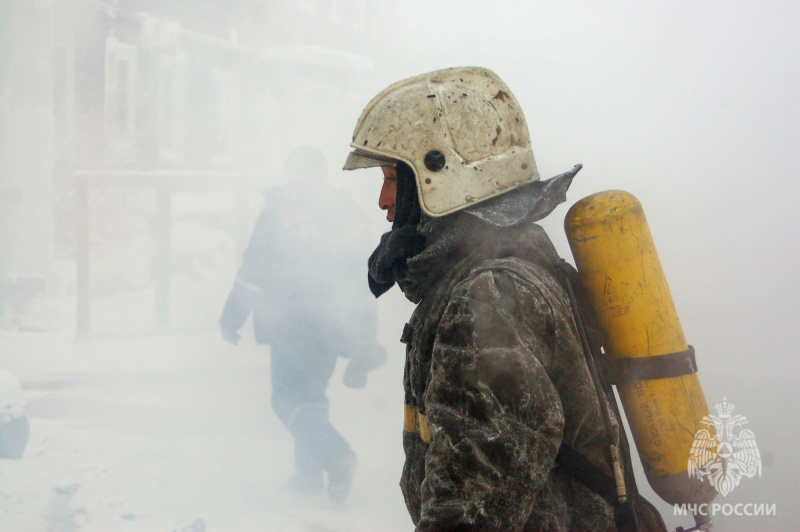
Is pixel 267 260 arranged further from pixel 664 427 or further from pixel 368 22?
pixel 664 427

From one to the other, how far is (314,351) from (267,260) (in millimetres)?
554

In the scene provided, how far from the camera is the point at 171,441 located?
3.37 meters

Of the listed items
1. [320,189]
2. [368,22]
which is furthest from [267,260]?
[368,22]

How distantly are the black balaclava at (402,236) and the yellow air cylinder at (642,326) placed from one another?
1.05 feet

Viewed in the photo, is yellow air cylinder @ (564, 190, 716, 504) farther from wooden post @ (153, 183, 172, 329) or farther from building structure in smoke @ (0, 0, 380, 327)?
wooden post @ (153, 183, 172, 329)

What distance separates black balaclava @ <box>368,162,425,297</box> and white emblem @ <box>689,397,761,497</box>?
0.63 m

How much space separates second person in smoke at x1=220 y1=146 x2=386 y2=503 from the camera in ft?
10.6

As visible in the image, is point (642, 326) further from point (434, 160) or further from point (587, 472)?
point (434, 160)

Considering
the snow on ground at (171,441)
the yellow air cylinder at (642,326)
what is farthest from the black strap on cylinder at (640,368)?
the snow on ground at (171,441)

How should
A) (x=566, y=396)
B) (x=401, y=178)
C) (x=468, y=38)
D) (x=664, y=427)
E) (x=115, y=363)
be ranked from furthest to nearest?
(x=115, y=363)
(x=468, y=38)
(x=401, y=178)
(x=664, y=427)
(x=566, y=396)

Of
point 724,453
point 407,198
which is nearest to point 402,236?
point 407,198

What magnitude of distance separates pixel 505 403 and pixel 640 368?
36 cm

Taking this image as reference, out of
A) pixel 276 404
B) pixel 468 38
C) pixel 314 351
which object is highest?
pixel 468 38

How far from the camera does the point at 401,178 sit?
1.23 meters
